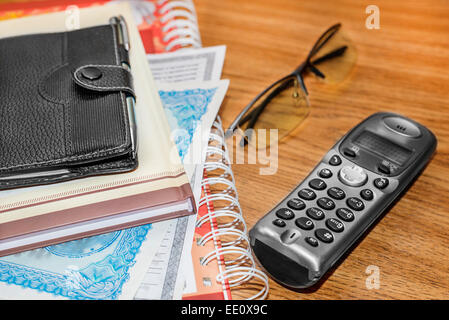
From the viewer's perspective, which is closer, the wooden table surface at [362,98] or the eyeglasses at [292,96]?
the wooden table surface at [362,98]

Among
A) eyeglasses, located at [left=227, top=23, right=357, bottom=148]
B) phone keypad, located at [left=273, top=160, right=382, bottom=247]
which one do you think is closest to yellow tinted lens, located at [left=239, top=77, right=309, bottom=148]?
eyeglasses, located at [left=227, top=23, right=357, bottom=148]

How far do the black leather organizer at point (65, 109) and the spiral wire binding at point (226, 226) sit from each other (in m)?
0.10

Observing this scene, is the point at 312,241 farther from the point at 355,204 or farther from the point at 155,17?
the point at 155,17

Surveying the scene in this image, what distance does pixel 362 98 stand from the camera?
2.02 ft

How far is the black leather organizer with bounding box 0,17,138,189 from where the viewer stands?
43 centimetres

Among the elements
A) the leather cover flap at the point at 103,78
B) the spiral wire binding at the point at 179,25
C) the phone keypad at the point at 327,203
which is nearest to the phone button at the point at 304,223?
the phone keypad at the point at 327,203

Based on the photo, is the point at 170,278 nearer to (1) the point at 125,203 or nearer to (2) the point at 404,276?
(1) the point at 125,203

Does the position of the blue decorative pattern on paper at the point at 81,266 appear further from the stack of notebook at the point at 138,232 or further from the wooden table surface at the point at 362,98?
the wooden table surface at the point at 362,98

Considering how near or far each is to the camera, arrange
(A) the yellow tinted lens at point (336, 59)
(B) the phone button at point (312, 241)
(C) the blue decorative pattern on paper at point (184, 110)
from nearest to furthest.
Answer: (B) the phone button at point (312, 241), (C) the blue decorative pattern on paper at point (184, 110), (A) the yellow tinted lens at point (336, 59)

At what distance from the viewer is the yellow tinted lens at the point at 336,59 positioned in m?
0.66

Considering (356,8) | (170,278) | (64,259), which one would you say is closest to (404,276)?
(170,278)

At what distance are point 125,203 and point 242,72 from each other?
31cm

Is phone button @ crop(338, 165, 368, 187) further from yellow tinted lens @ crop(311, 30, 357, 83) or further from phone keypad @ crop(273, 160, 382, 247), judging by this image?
yellow tinted lens @ crop(311, 30, 357, 83)

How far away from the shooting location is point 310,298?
1.35 ft
